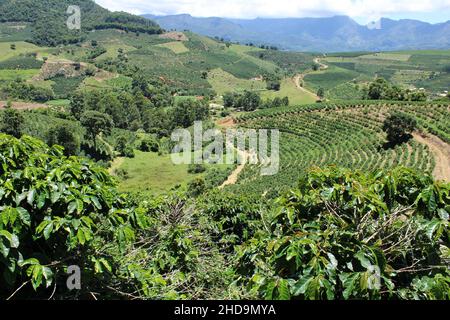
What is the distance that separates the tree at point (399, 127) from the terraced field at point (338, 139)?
1.45 m

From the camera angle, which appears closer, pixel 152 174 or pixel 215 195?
pixel 215 195

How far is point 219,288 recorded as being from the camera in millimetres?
7273

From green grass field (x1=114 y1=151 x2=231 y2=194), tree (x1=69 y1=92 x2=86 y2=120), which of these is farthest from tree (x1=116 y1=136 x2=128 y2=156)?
tree (x1=69 y1=92 x2=86 y2=120)

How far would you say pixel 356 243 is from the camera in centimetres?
456

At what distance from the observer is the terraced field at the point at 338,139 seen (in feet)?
138

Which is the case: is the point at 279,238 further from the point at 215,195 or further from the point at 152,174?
the point at 152,174

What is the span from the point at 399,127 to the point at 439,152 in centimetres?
611

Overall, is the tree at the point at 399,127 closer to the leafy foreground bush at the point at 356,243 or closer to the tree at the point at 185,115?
the tree at the point at 185,115

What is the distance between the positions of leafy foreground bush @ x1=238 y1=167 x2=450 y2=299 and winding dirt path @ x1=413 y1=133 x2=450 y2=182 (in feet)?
113

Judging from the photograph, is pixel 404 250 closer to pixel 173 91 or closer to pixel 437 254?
pixel 437 254

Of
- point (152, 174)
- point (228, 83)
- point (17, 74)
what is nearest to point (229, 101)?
point (228, 83)

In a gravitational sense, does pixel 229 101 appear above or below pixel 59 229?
above

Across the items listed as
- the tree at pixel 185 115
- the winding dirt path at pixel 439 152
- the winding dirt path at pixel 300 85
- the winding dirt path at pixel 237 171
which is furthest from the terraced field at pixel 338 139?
A: the winding dirt path at pixel 300 85
